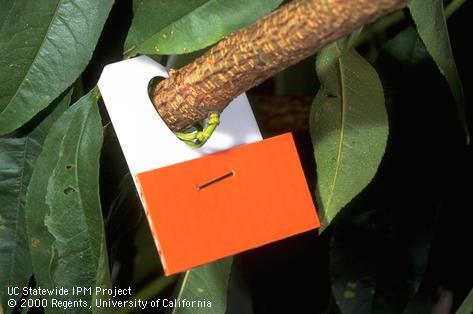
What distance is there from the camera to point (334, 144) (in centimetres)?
50

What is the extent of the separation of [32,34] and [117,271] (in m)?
0.36

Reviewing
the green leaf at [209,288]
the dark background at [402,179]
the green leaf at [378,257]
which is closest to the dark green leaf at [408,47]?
the dark background at [402,179]

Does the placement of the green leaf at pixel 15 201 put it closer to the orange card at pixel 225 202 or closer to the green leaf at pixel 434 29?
the orange card at pixel 225 202

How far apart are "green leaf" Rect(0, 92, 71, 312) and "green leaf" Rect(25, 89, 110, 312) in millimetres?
60

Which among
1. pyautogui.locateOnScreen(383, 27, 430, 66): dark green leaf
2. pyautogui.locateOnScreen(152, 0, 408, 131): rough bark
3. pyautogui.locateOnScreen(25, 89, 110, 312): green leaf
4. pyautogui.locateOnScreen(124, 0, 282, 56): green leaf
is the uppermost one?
pyautogui.locateOnScreen(124, 0, 282, 56): green leaf

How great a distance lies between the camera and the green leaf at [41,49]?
1.45 feet

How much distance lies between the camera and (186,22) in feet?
1.35

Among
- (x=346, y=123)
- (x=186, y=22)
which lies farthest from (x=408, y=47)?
(x=186, y=22)

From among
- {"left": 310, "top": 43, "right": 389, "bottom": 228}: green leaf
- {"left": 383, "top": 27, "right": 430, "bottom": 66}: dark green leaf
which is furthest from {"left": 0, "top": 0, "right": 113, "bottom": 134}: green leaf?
{"left": 383, "top": 27, "right": 430, "bottom": 66}: dark green leaf

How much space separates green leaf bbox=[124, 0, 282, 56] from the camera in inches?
15.6

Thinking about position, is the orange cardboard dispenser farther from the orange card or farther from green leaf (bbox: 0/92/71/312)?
green leaf (bbox: 0/92/71/312)

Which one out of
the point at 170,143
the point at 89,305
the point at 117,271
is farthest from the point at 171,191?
the point at 117,271

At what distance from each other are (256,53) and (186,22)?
0.08m

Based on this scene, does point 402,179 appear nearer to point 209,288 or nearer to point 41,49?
point 209,288
